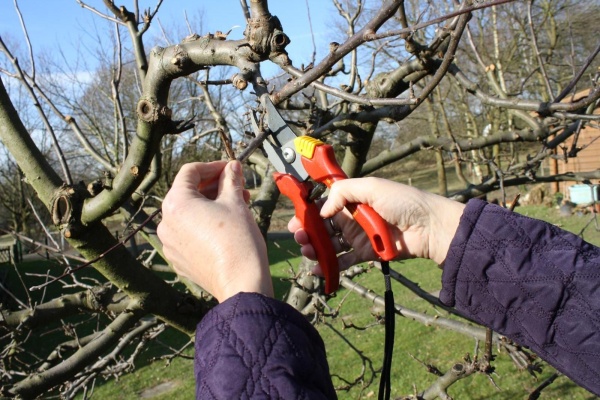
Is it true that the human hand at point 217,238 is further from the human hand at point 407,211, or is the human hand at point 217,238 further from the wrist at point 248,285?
the human hand at point 407,211

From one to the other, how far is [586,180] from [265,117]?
250 centimetres

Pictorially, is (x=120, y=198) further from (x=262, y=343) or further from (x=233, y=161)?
(x=262, y=343)

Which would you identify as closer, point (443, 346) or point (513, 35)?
point (443, 346)

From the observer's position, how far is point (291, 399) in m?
0.94

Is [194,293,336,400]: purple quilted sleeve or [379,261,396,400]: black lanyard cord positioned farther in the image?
[379,261,396,400]: black lanyard cord

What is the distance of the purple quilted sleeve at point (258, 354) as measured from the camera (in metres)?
0.96

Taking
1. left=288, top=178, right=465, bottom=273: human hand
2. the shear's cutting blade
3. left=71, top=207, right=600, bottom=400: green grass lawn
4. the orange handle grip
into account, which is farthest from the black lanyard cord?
left=71, top=207, right=600, bottom=400: green grass lawn

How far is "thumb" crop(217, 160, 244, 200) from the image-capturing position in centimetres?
140

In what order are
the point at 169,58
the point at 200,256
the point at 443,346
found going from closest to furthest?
1. the point at 200,256
2. the point at 169,58
3. the point at 443,346

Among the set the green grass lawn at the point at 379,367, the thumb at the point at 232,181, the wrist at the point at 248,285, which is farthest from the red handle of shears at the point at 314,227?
the green grass lawn at the point at 379,367

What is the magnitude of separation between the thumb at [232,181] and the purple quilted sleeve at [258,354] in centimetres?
38

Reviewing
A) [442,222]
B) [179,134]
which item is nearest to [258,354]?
[442,222]

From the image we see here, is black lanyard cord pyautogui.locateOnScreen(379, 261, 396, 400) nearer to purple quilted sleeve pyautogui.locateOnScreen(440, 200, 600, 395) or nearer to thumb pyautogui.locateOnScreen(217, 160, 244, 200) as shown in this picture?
purple quilted sleeve pyautogui.locateOnScreen(440, 200, 600, 395)

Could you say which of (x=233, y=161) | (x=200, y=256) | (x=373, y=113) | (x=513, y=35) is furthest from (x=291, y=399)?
(x=513, y=35)
